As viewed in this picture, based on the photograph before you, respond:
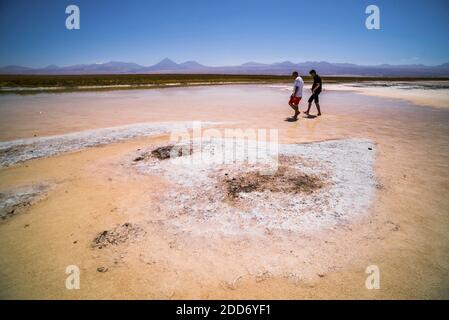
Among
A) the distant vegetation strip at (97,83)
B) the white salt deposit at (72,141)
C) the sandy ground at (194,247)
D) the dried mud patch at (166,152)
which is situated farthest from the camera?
the distant vegetation strip at (97,83)

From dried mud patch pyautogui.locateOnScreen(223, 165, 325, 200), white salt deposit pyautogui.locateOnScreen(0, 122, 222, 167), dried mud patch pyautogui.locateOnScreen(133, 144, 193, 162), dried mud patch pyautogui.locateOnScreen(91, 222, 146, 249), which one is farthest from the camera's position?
white salt deposit pyautogui.locateOnScreen(0, 122, 222, 167)

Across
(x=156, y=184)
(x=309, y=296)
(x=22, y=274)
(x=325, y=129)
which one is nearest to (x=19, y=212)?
(x=22, y=274)

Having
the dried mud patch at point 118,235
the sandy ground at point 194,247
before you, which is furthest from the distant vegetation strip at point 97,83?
the dried mud patch at point 118,235

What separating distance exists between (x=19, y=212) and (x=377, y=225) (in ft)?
18.4

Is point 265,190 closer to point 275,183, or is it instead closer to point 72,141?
point 275,183

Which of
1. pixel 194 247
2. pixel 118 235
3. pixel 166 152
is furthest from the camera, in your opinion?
pixel 166 152

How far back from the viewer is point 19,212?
4.34 metres

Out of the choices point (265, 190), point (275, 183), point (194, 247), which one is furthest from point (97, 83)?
point (194, 247)

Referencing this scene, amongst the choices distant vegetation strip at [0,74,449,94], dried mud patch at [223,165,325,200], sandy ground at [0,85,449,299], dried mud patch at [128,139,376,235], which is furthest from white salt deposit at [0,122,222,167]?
distant vegetation strip at [0,74,449,94]

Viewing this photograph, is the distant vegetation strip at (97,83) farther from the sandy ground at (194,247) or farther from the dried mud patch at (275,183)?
the dried mud patch at (275,183)

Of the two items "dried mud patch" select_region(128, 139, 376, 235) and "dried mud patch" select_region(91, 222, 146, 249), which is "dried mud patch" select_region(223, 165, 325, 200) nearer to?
"dried mud patch" select_region(128, 139, 376, 235)
